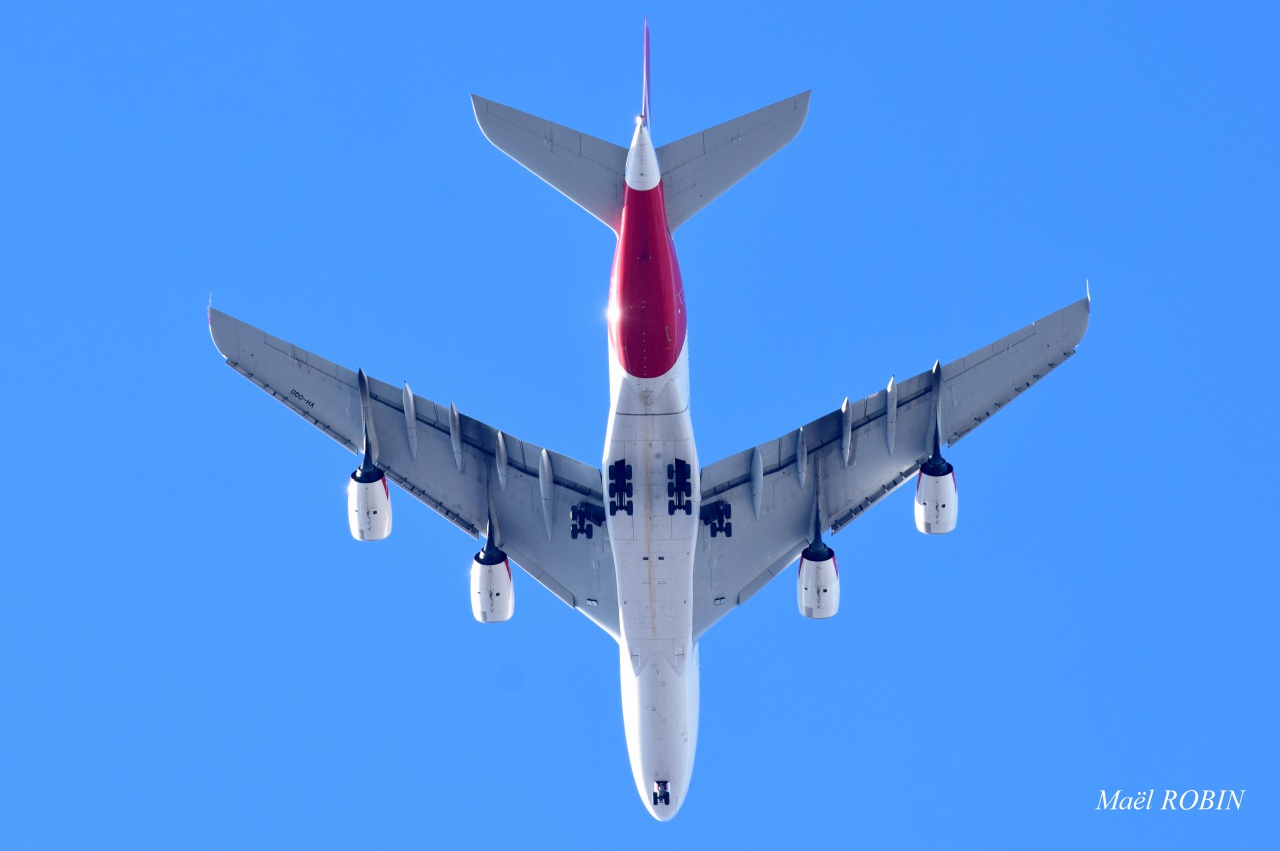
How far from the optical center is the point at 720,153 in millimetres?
33312

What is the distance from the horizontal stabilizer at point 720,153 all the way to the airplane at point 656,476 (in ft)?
0.14

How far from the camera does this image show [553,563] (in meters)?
40.9

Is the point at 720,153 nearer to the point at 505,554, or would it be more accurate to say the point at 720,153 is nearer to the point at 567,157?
the point at 567,157

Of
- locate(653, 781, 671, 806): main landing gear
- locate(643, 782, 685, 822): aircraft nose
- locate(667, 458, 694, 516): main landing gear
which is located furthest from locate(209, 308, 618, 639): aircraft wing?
locate(643, 782, 685, 822): aircraft nose

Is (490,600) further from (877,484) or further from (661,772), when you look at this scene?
(877,484)

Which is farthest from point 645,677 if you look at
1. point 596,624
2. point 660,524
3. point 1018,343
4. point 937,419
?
point 1018,343

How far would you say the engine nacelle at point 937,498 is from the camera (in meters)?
37.6

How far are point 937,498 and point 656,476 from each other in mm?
7273

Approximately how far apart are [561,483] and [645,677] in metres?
5.40

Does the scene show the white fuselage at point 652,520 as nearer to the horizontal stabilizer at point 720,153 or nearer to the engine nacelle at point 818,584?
the horizontal stabilizer at point 720,153

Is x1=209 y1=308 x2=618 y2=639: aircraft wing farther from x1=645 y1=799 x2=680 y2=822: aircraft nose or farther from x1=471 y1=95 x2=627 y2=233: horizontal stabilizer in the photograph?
x1=471 y1=95 x2=627 y2=233: horizontal stabilizer

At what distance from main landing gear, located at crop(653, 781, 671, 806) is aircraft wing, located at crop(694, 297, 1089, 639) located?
4047 millimetres

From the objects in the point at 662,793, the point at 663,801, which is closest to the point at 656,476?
the point at 662,793

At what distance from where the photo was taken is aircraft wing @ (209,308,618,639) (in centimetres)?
3753
